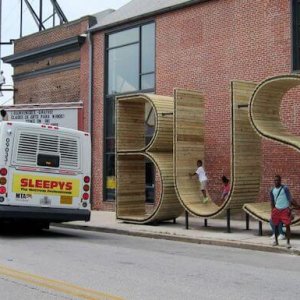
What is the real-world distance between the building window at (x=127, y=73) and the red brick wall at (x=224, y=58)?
73cm

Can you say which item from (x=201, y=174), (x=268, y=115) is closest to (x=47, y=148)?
(x=201, y=174)

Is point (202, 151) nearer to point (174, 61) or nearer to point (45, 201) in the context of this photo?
point (174, 61)

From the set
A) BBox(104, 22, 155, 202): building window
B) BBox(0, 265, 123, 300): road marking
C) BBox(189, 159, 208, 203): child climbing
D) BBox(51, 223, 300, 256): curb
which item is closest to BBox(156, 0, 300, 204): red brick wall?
BBox(104, 22, 155, 202): building window

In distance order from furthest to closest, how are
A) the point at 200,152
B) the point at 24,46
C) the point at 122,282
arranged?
1. the point at 24,46
2. the point at 200,152
3. the point at 122,282

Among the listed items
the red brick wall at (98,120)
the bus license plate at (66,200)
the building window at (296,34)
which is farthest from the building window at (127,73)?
the bus license plate at (66,200)

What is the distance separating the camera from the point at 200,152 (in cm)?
1788

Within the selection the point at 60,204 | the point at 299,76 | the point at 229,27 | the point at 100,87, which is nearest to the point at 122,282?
the point at 60,204

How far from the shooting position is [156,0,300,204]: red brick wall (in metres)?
18.1

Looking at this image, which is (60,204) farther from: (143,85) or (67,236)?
(143,85)

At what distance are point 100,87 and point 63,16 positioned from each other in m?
9.99

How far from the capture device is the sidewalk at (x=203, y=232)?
1363 cm

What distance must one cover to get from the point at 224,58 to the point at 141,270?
1160 cm

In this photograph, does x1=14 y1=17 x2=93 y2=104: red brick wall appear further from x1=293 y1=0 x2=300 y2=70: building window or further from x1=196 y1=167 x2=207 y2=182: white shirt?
x1=293 y1=0 x2=300 y2=70: building window

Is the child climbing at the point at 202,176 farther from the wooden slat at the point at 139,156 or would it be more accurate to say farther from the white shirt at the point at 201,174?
the wooden slat at the point at 139,156
